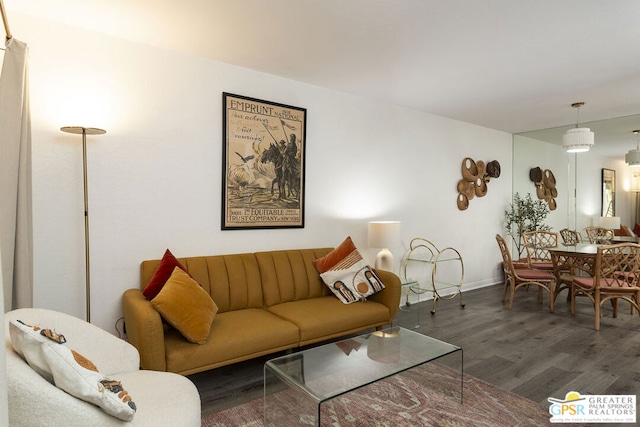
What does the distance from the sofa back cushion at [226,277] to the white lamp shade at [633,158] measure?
576 cm

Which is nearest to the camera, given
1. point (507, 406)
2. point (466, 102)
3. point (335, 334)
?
point (507, 406)

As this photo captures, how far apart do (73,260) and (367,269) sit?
2.46 metres

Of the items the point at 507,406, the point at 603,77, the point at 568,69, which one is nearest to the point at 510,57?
the point at 568,69

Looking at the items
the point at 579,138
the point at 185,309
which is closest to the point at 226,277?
the point at 185,309

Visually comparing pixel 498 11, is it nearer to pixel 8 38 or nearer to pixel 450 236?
pixel 8 38

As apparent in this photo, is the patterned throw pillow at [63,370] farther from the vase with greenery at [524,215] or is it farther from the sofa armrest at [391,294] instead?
the vase with greenery at [524,215]

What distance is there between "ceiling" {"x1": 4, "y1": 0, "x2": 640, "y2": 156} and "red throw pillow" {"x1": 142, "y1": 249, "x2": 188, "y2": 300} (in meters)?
1.72

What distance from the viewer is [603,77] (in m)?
3.70

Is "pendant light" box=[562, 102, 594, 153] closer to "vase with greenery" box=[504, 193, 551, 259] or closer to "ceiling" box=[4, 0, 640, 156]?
"ceiling" box=[4, 0, 640, 156]

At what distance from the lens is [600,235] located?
5816 mm

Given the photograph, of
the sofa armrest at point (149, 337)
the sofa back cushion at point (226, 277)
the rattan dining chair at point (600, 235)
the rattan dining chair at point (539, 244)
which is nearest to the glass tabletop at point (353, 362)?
the sofa armrest at point (149, 337)

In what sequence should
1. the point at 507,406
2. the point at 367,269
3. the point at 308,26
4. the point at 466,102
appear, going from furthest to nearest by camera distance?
1. the point at 466,102
2. the point at 367,269
3. the point at 308,26
4. the point at 507,406

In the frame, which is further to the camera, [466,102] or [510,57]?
[466,102]

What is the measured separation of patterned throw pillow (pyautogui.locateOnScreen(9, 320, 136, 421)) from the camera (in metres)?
1.28
